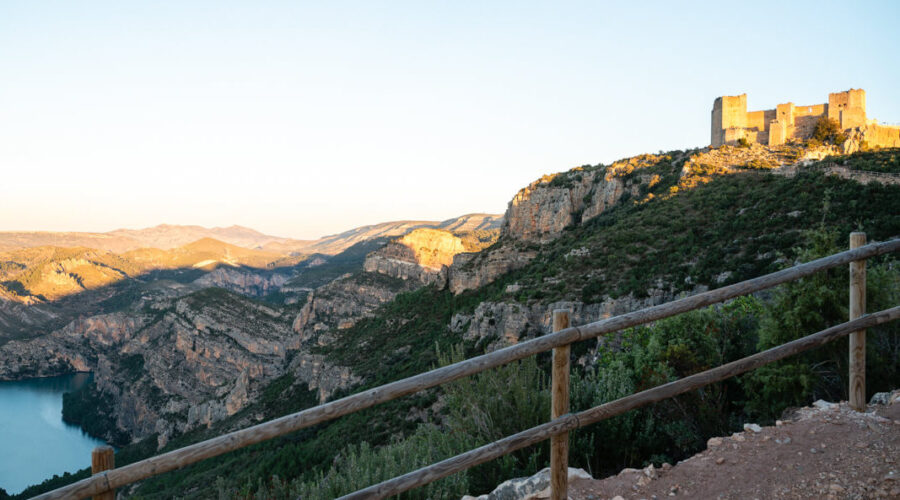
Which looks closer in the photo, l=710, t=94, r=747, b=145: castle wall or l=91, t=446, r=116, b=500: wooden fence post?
l=91, t=446, r=116, b=500: wooden fence post

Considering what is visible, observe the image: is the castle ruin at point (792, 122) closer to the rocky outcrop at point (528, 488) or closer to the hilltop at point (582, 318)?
the hilltop at point (582, 318)

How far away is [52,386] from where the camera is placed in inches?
4195

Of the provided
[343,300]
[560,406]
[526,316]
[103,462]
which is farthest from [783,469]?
[343,300]

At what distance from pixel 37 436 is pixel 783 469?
10843 centimetres

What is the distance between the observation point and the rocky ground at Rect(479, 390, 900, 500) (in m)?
2.69

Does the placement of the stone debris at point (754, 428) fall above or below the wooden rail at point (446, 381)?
below

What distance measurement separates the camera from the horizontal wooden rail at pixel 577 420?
7.64 ft

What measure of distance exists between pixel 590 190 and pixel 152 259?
20312cm

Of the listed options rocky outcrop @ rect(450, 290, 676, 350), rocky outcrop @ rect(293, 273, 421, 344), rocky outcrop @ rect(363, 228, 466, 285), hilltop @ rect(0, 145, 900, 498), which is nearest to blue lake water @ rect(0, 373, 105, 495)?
hilltop @ rect(0, 145, 900, 498)

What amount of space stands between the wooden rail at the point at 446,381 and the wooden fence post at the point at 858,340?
0.09 metres

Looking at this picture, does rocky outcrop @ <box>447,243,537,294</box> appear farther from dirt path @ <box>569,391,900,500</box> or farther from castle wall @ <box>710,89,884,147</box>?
dirt path @ <box>569,391,900,500</box>

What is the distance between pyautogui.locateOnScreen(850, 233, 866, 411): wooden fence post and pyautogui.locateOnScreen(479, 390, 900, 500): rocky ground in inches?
5.2

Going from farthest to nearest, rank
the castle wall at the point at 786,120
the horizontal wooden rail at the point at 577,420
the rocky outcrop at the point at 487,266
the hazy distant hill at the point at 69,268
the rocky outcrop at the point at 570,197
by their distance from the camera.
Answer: the hazy distant hill at the point at 69,268
the rocky outcrop at the point at 570,197
the rocky outcrop at the point at 487,266
the castle wall at the point at 786,120
the horizontal wooden rail at the point at 577,420

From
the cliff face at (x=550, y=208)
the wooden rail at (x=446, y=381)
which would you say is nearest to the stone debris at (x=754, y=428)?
the wooden rail at (x=446, y=381)
